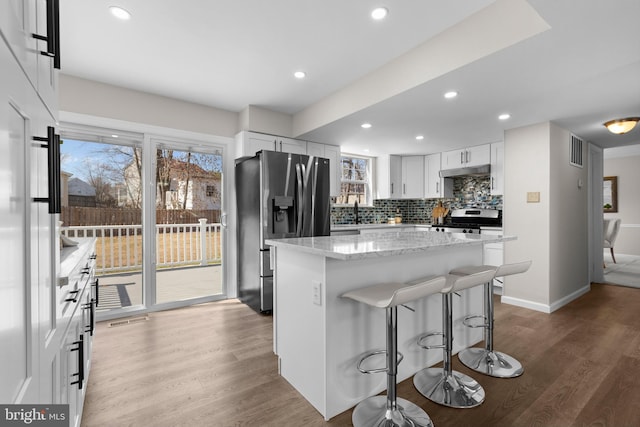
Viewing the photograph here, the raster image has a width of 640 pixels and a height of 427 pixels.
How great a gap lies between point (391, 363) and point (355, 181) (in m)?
4.31

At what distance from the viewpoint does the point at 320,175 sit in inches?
152

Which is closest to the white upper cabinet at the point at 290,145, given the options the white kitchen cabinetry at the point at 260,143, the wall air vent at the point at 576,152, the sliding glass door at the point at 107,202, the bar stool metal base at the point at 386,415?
the white kitchen cabinetry at the point at 260,143

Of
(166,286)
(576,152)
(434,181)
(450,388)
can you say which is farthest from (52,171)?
(434,181)

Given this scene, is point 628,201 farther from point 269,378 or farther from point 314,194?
point 269,378

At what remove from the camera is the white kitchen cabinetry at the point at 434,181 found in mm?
5465

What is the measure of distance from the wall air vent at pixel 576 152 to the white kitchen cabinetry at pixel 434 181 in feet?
5.90

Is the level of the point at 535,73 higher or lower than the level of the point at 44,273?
higher

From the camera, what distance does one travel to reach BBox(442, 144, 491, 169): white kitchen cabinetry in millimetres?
4730

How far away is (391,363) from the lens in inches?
64.5

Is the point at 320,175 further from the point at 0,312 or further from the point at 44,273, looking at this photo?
the point at 0,312

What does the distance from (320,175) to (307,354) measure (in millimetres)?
2380

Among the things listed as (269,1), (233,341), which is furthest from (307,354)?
(269,1)

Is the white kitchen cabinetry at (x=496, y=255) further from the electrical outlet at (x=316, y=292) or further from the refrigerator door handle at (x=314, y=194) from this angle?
the electrical outlet at (x=316, y=292)

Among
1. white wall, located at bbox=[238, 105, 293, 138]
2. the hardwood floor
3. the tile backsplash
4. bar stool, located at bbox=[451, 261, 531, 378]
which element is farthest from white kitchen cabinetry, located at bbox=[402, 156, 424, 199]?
bar stool, located at bbox=[451, 261, 531, 378]
